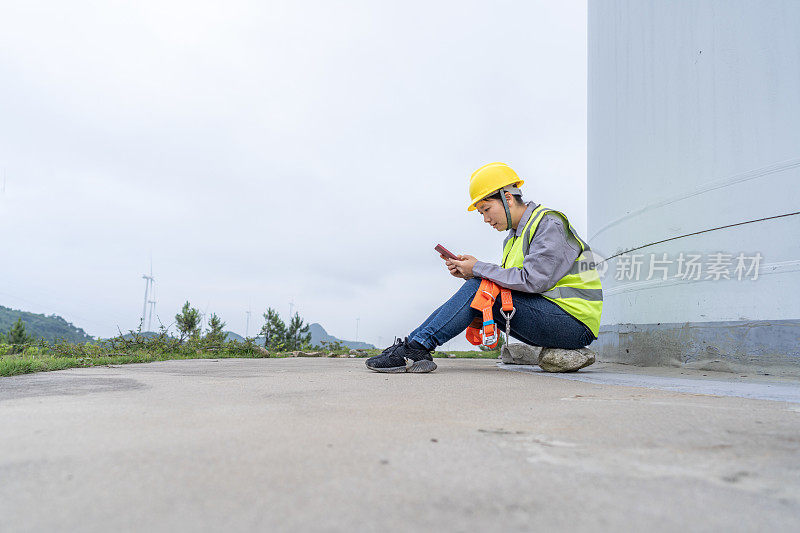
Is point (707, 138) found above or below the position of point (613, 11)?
below

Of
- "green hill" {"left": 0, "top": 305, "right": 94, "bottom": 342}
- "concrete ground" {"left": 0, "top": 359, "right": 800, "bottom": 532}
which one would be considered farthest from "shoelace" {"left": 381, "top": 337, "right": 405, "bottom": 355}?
"green hill" {"left": 0, "top": 305, "right": 94, "bottom": 342}

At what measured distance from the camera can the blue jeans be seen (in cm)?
316

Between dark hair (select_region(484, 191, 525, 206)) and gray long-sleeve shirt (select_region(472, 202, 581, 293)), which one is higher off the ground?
dark hair (select_region(484, 191, 525, 206))

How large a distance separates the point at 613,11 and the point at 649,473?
5097 millimetres

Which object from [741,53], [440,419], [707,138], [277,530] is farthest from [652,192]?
[277,530]

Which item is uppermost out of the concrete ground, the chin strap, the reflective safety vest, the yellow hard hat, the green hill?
the yellow hard hat

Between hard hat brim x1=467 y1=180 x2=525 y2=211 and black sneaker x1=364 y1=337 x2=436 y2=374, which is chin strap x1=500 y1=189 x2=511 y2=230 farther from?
black sneaker x1=364 y1=337 x2=436 y2=374

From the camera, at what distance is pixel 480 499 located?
813 millimetres

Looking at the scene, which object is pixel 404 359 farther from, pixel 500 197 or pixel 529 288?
pixel 500 197

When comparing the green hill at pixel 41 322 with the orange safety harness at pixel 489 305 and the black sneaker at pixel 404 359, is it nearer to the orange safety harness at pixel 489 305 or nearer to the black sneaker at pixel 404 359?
the black sneaker at pixel 404 359

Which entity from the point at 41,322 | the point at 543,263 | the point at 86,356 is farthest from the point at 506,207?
the point at 41,322

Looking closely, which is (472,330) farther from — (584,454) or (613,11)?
(613,11)

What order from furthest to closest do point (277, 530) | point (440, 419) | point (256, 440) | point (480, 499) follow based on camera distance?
point (440, 419) → point (256, 440) → point (480, 499) → point (277, 530)

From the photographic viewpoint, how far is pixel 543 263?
3.01 metres
